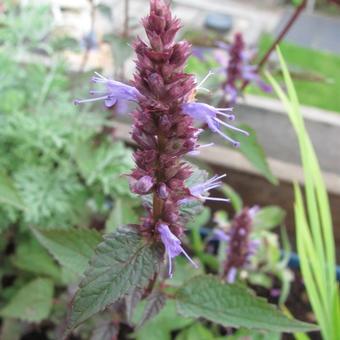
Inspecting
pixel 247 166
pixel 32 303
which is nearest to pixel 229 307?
pixel 32 303

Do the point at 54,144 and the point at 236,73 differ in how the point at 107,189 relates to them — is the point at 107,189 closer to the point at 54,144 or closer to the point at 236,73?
the point at 54,144

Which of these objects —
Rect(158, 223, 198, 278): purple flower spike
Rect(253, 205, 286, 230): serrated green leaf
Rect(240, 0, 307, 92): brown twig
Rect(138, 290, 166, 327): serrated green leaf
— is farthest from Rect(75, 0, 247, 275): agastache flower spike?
Rect(253, 205, 286, 230): serrated green leaf

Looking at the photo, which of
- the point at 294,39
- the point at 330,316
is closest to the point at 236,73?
the point at 330,316

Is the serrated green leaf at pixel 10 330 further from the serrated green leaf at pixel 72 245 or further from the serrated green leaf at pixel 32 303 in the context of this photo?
the serrated green leaf at pixel 72 245

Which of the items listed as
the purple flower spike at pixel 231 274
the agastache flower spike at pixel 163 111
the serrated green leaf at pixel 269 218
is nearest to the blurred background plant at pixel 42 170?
the purple flower spike at pixel 231 274

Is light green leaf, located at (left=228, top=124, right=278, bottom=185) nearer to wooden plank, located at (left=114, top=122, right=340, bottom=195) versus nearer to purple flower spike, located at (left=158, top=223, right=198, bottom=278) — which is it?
wooden plank, located at (left=114, top=122, right=340, bottom=195)
